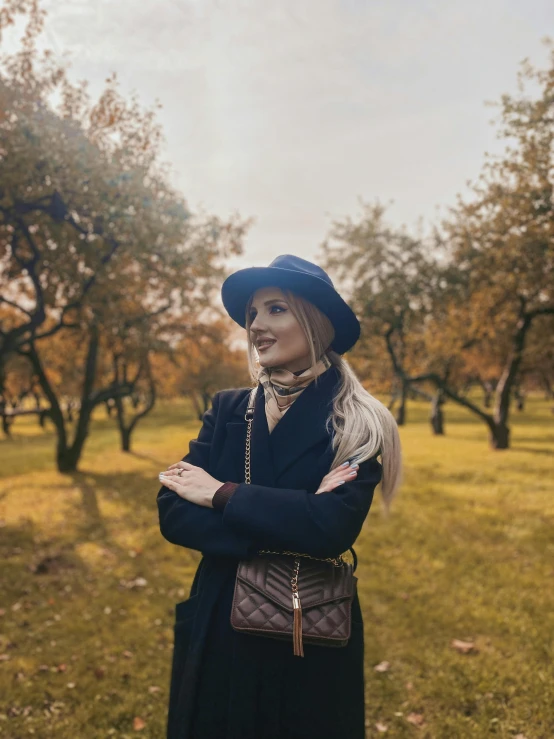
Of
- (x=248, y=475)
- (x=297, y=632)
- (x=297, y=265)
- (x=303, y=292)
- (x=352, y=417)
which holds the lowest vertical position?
(x=297, y=632)

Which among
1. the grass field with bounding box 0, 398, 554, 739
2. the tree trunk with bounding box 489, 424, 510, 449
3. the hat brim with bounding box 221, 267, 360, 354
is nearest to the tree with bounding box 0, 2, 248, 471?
the grass field with bounding box 0, 398, 554, 739

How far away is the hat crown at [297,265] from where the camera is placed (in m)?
2.61

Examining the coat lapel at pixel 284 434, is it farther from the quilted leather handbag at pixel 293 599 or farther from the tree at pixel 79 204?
the tree at pixel 79 204

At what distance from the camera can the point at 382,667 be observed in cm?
555

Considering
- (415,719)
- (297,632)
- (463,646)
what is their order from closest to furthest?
(297,632) → (415,719) → (463,646)

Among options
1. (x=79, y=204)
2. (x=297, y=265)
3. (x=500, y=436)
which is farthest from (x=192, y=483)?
(x=500, y=436)

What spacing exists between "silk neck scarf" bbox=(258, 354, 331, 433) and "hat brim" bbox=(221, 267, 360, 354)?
0.19 metres

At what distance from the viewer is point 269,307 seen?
271 centimetres

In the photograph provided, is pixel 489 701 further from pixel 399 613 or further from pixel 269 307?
pixel 269 307

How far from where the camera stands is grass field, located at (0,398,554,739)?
188 inches

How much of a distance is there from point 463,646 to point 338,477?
486 cm

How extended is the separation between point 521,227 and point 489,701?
11957mm

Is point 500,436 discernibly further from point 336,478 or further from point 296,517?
point 296,517

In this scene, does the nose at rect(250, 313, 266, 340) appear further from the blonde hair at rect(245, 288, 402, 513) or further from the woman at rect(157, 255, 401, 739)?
the blonde hair at rect(245, 288, 402, 513)
